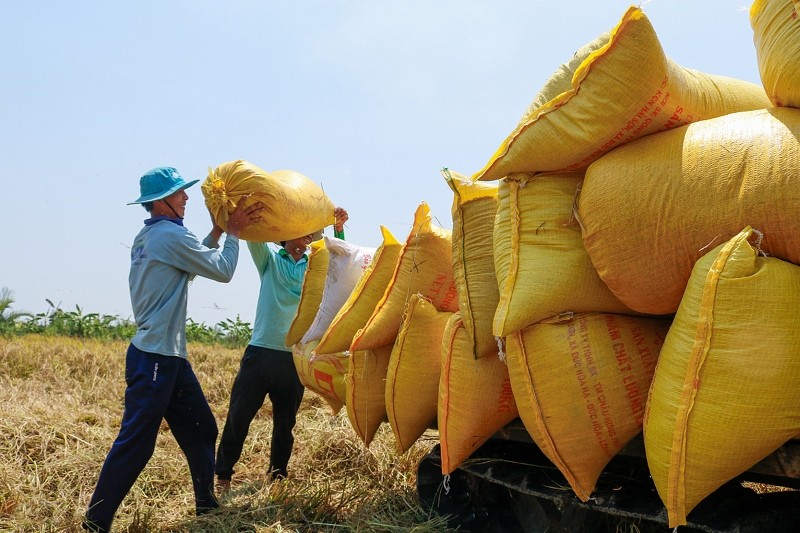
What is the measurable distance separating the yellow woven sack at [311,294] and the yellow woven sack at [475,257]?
1.47 metres

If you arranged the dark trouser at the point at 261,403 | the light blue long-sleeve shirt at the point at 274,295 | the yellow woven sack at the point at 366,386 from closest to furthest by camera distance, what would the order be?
the yellow woven sack at the point at 366,386 < the dark trouser at the point at 261,403 < the light blue long-sleeve shirt at the point at 274,295

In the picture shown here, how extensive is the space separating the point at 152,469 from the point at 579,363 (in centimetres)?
354

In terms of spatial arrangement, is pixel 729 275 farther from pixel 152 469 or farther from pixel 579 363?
pixel 152 469

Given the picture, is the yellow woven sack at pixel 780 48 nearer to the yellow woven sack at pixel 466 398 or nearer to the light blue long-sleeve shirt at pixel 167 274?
the yellow woven sack at pixel 466 398

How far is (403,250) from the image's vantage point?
3668mm

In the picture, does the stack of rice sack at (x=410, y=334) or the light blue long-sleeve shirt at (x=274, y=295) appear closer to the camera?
the stack of rice sack at (x=410, y=334)

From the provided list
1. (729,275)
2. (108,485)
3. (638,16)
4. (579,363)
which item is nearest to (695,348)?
(729,275)

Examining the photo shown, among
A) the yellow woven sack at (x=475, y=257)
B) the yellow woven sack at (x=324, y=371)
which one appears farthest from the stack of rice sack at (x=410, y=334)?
the yellow woven sack at (x=475, y=257)

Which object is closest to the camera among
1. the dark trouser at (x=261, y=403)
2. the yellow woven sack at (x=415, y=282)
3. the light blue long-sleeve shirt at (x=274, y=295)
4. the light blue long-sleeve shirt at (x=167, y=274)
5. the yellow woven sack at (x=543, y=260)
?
the yellow woven sack at (x=543, y=260)

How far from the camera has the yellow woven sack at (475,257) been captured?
9.80 ft

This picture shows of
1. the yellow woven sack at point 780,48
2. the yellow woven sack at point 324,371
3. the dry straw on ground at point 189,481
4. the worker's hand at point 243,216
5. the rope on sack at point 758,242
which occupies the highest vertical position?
the yellow woven sack at point 780,48

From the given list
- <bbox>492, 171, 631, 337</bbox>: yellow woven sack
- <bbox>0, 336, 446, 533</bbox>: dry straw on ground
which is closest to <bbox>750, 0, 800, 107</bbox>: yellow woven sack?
<bbox>492, 171, 631, 337</bbox>: yellow woven sack

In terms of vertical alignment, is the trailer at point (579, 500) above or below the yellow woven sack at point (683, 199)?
below

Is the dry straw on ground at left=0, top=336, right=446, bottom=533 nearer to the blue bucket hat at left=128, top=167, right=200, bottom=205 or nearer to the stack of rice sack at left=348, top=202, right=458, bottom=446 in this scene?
the stack of rice sack at left=348, top=202, right=458, bottom=446
